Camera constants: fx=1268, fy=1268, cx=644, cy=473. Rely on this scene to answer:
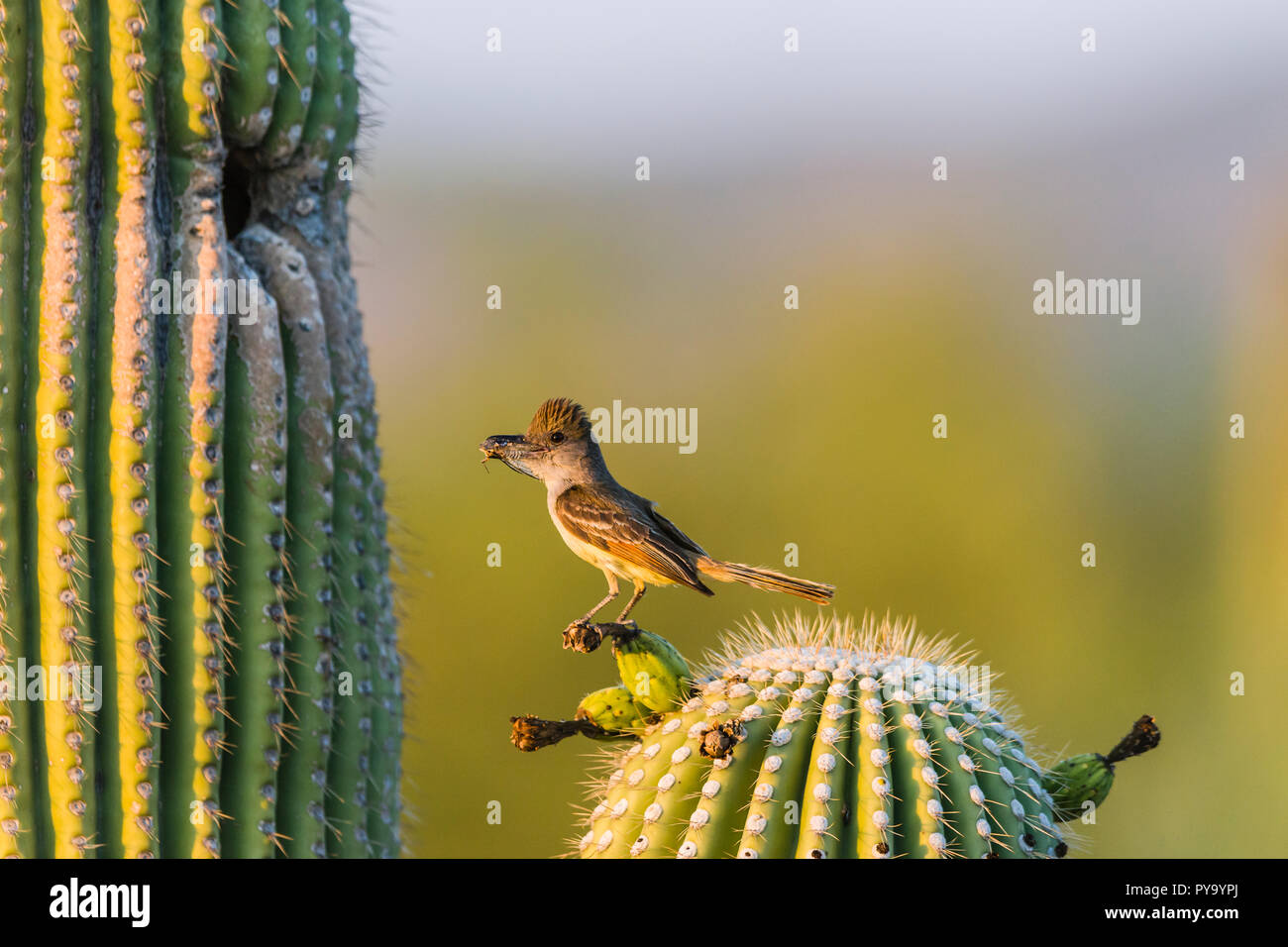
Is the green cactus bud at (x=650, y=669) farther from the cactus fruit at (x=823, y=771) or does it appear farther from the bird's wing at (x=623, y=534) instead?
the bird's wing at (x=623, y=534)

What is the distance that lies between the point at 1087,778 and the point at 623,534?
1161mm

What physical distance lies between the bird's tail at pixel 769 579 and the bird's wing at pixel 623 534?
77mm

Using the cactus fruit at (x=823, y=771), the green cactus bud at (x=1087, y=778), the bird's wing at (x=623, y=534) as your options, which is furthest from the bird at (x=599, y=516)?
the green cactus bud at (x=1087, y=778)

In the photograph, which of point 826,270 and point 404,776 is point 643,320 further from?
point 404,776

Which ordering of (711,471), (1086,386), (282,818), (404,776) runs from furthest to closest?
(1086,386) < (711,471) < (404,776) < (282,818)

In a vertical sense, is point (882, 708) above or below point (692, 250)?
below

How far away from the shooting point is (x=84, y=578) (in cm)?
320

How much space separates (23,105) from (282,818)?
203 cm

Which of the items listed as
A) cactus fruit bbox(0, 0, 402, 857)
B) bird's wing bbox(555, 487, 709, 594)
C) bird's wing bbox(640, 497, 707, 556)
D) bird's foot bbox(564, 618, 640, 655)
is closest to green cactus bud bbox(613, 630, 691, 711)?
bird's foot bbox(564, 618, 640, 655)

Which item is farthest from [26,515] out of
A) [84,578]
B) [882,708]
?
[882,708]

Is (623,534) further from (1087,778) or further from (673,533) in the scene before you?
(1087,778)

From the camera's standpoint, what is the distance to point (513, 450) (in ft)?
10.4

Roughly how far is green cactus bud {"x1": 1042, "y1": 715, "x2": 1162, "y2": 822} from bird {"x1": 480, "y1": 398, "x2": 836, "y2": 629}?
0.69 meters

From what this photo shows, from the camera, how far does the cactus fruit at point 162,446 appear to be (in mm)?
3197
